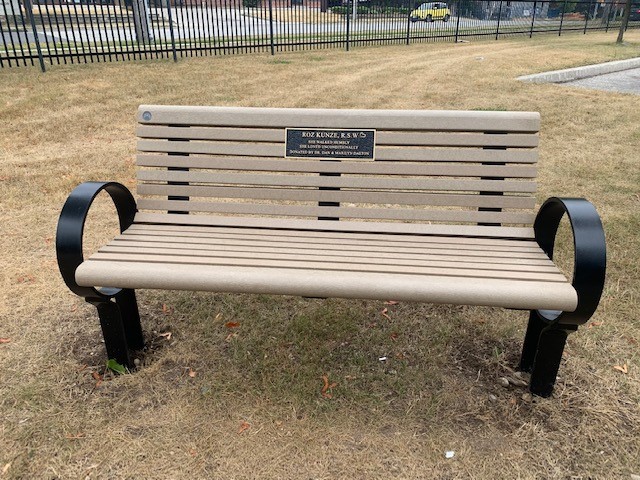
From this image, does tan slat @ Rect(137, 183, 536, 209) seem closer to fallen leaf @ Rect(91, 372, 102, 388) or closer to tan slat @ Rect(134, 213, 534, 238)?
tan slat @ Rect(134, 213, 534, 238)

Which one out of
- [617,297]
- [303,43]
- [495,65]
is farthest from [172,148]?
[303,43]

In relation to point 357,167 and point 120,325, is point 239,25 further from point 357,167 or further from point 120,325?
point 120,325

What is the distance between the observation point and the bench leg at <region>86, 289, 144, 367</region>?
7.57 feet

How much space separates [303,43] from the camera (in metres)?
12.4

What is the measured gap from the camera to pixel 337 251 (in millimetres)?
2312

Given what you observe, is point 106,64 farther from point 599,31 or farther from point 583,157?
point 599,31

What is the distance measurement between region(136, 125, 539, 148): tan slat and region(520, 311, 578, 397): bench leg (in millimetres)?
812

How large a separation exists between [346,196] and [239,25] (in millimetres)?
12305

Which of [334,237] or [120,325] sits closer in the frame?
[120,325]

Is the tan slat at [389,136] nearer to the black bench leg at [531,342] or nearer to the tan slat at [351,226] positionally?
the tan slat at [351,226]

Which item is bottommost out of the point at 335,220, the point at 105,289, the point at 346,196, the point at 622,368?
the point at 622,368

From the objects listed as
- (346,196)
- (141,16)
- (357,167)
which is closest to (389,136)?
(357,167)

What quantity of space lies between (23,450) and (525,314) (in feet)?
8.10

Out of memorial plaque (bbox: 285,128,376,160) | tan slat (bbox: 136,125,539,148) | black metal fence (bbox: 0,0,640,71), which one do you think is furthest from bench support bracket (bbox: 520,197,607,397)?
black metal fence (bbox: 0,0,640,71)
